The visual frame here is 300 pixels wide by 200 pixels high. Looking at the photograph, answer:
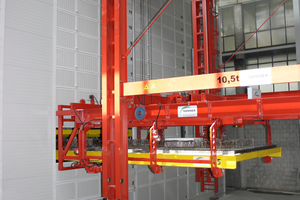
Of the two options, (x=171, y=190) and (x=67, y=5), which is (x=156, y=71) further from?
(x=171, y=190)

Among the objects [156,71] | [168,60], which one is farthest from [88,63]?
[168,60]

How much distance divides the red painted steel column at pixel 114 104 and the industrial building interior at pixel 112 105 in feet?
0.06

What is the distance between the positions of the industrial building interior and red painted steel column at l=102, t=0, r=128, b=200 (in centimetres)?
2

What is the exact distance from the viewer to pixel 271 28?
747 inches

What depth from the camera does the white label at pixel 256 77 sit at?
14.0 feet

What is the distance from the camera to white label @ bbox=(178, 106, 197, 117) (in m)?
6.40

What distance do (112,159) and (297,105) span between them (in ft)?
11.7

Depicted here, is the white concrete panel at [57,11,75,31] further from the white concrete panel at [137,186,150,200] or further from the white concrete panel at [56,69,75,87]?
the white concrete panel at [137,186,150,200]

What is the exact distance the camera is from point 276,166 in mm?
17500

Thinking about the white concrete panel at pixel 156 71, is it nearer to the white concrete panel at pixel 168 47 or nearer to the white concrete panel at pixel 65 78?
the white concrete panel at pixel 168 47

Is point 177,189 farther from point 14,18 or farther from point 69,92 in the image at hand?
point 14,18

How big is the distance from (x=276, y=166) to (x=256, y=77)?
1487cm

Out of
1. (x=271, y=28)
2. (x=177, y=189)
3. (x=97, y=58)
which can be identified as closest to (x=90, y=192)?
(x=97, y=58)

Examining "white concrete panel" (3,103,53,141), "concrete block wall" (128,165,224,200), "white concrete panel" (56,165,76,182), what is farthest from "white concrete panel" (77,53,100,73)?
"concrete block wall" (128,165,224,200)
